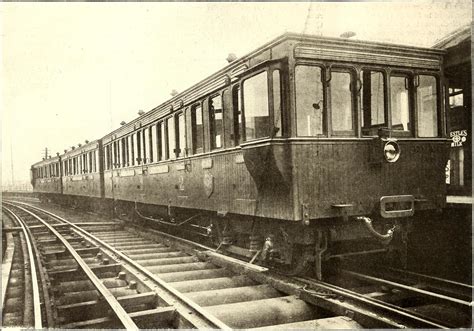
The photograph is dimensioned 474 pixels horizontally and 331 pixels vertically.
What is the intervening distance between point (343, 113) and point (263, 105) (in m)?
A: 1.03

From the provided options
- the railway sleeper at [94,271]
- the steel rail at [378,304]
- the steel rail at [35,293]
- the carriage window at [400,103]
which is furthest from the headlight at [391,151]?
the railway sleeper at [94,271]

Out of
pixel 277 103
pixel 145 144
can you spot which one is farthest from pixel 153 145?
pixel 277 103

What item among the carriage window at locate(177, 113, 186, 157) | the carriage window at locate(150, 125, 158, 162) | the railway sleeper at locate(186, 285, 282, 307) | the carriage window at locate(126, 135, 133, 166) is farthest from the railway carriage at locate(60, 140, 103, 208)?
the railway sleeper at locate(186, 285, 282, 307)

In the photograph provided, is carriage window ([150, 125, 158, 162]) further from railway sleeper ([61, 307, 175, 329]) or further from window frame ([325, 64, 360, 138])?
railway sleeper ([61, 307, 175, 329])

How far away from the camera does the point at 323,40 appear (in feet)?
18.2

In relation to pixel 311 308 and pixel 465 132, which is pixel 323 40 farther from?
pixel 465 132

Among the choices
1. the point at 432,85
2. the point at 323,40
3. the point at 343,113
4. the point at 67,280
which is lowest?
the point at 67,280

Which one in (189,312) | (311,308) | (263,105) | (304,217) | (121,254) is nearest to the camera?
(189,312)

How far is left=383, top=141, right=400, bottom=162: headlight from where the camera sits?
569cm

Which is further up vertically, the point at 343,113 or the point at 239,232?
the point at 343,113

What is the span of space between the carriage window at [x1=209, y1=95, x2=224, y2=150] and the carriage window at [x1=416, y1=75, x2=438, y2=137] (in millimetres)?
2869

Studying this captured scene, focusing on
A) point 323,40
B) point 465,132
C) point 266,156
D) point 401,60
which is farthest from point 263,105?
point 465,132

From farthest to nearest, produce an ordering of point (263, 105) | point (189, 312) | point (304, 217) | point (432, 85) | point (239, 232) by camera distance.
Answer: point (239, 232)
point (432, 85)
point (263, 105)
point (304, 217)
point (189, 312)

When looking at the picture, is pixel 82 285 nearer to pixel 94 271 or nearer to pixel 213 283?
pixel 94 271
